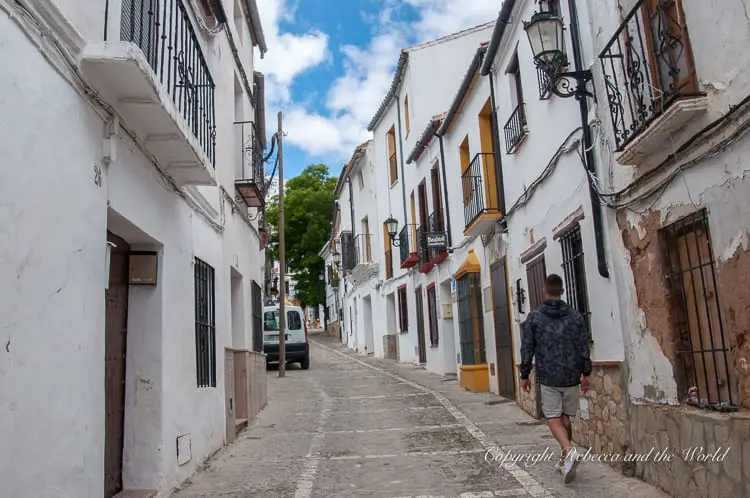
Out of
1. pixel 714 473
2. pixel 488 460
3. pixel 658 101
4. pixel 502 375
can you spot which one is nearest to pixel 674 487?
pixel 714 473

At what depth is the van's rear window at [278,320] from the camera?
18938 millimetres

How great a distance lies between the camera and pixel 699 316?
481 centimetres

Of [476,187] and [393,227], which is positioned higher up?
[393,227]

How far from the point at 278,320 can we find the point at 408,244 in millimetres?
4475

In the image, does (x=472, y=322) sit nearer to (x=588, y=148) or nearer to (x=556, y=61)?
(x=588, y=148)

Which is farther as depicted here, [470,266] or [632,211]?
[470,266]

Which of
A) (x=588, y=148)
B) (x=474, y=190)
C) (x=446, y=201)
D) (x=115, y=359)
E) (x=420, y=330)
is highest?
(x=446, y=201)

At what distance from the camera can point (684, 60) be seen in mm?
4934

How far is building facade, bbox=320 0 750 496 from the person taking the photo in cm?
426

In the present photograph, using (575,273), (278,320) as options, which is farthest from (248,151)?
(278,320)

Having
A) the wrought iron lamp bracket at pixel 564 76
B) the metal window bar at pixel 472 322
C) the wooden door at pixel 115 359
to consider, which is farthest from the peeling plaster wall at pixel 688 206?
the metal window bar at pixel 472 322

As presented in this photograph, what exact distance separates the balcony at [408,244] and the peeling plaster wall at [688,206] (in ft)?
37.6

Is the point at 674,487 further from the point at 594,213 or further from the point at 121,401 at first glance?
the point at 121,401

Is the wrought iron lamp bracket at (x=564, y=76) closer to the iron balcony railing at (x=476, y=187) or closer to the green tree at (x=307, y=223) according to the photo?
the iron balcony railing at (x=476, y=187)
